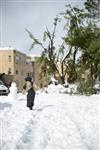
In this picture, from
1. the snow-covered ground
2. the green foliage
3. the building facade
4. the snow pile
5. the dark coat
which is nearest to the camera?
the snow-covered ground

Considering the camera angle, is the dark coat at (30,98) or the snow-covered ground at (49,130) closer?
the snow-covered ground at (49,130)

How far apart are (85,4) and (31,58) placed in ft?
206

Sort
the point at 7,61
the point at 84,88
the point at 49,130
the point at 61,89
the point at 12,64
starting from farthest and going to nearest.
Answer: the point at 7,61
the point at 12,64
the point at 61,89
the point at 84,88
the point at 49,130

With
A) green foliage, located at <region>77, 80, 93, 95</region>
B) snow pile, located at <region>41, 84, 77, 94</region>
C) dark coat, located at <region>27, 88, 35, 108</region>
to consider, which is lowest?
snow pile, located at <region>41, 84, 77, 94</region>

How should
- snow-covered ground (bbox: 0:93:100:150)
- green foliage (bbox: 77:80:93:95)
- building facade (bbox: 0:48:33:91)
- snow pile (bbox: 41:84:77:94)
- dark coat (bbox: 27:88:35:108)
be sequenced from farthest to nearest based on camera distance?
building facade (bbox: 0:48:33:91)
snow pile (bbox: 41:84:77:94)
green foliage (bbox: 77:80:93:95)
dark coat (bbox: 27:88:35:108)
snow-covered ground (bbox: 0:93:100:150)

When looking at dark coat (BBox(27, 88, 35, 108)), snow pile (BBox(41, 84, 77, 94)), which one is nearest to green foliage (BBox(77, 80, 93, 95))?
snow pile (BBox(41, 84, 77, 94))

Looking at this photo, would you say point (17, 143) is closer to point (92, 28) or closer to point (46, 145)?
point (46, 145)

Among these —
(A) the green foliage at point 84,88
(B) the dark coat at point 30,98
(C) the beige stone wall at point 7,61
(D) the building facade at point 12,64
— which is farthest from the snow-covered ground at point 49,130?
(C) the beige stone wall at point 7,61

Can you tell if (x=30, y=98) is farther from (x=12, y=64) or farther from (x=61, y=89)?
(x=12, y=64)

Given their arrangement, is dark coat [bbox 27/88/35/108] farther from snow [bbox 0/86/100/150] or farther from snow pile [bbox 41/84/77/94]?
snow pile [bbox 41/84/77/94]

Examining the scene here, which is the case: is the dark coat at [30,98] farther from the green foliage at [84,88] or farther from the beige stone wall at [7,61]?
the beige stone wall at [7,61]

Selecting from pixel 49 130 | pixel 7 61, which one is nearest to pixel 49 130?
pixel 49 130

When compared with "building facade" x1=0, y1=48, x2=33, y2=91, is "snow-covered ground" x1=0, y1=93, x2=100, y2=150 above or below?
above

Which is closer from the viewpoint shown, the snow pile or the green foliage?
the green foliage
